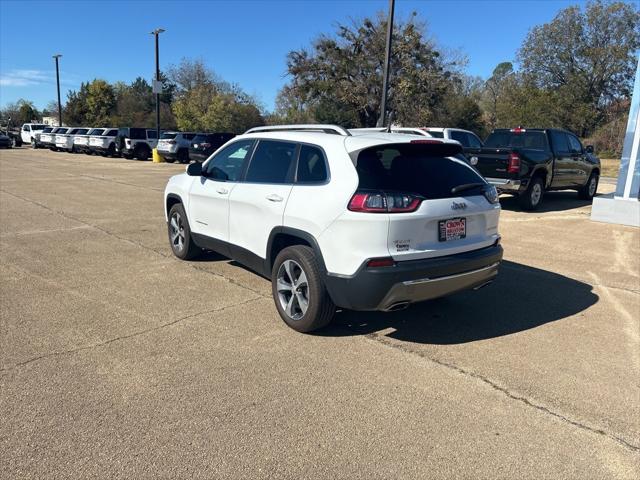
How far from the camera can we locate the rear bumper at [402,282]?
3.65 m

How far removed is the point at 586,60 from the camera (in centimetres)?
4678

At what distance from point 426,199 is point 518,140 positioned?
30.3 ft

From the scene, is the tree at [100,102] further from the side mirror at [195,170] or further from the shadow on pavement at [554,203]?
the side mirror at [195,170]

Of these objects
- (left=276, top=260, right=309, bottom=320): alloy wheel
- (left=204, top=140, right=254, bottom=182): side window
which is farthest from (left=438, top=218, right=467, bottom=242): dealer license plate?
(left=204, top=140, right=254, bottom=182): side window

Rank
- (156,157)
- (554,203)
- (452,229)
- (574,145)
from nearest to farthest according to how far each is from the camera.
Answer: (452,229)
(574,145)
(554,203)
(156,157)

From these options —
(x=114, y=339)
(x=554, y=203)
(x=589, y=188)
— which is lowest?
(x=114, y=339)

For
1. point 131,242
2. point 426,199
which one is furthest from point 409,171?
point 131,242

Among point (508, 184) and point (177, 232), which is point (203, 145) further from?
point (177, 232)

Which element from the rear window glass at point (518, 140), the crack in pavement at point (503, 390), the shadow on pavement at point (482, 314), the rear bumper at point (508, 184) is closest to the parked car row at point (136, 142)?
the rear window glass at point (518, 140)

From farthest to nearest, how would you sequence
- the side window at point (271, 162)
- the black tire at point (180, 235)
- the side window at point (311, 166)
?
the black tire at point (180, 235) < the side window at point (271, 162) < the side window at point (311, 166)

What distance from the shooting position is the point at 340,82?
38.0 metres

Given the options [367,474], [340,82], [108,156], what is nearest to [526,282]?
[367,474]

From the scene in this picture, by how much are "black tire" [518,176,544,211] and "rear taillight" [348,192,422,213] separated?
8062 mm

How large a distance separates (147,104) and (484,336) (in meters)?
77.8
